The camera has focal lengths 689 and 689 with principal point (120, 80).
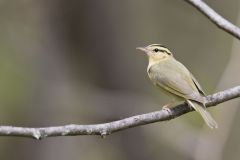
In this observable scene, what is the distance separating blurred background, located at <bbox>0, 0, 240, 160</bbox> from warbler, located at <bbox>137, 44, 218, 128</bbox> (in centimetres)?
181

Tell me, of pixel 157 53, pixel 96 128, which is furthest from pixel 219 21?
pixel 157 53

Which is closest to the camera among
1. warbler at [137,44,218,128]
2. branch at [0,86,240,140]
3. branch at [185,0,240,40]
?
branch at [0,86,240,140]

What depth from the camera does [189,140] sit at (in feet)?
28.5

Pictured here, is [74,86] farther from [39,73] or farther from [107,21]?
[107,21]

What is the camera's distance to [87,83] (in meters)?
8.76

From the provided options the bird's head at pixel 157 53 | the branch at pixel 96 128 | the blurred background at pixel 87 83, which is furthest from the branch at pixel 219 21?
the blurred background at pixel 87 83

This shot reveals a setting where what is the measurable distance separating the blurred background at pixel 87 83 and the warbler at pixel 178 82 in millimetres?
1808

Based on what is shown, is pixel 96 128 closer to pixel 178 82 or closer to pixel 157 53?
pixel 178 82

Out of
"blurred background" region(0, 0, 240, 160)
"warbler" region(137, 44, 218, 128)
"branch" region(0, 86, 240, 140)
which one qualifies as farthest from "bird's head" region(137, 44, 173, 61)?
"branch" region(0, 86, 240, 140)

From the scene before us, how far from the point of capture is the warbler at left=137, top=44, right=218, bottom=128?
16.6 feet

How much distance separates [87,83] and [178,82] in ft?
11.2

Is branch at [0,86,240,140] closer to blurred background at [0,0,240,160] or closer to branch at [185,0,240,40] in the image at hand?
branch at [185,0,240,40]

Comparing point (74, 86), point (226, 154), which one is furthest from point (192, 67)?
point (74, 86)

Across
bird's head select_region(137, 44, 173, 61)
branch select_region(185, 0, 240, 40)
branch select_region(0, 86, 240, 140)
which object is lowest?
branch select_region(0, 86, 240, 140)
